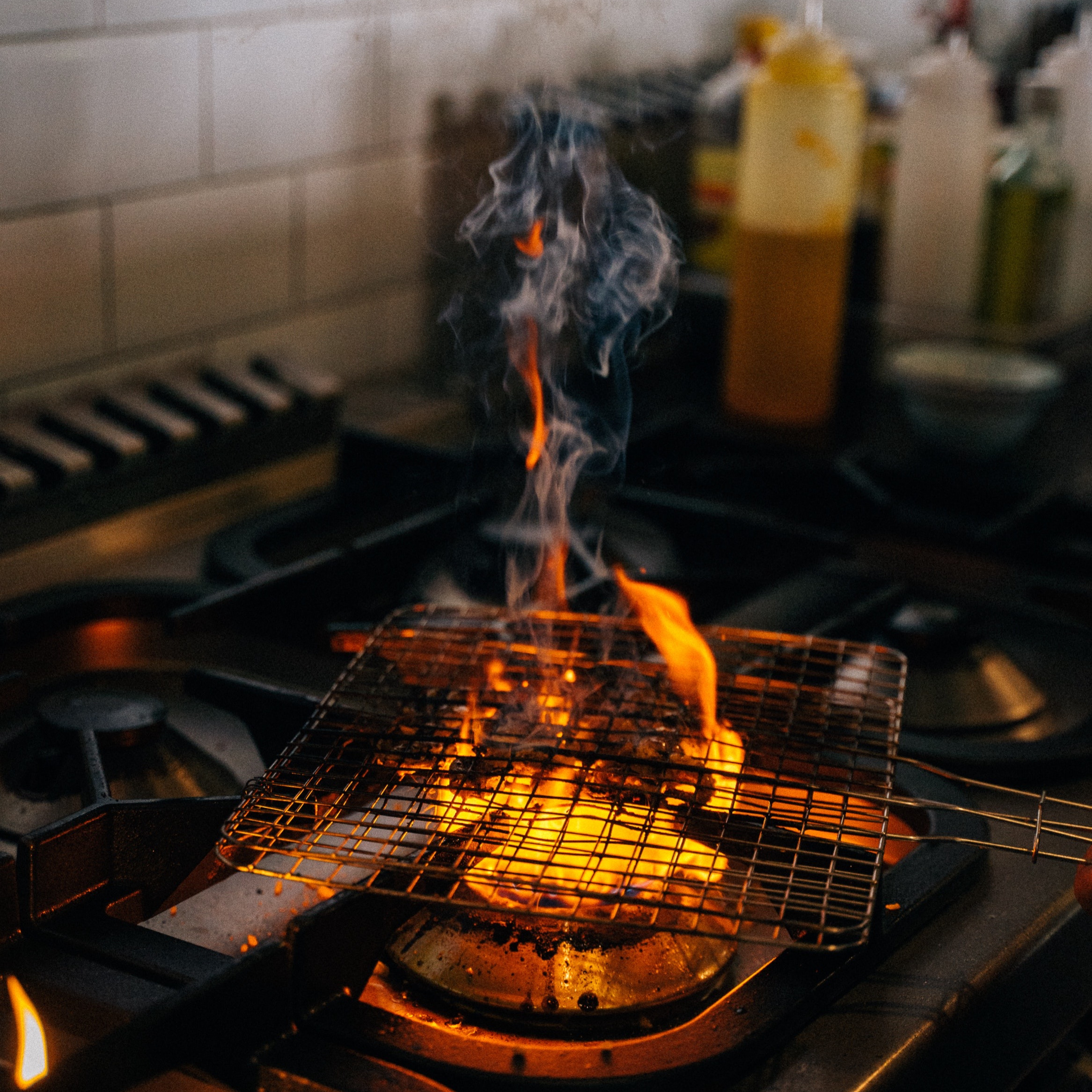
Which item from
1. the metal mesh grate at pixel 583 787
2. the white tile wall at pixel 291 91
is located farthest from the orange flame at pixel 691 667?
the white tile wall at pixel 291 91

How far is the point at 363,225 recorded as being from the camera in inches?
64.0

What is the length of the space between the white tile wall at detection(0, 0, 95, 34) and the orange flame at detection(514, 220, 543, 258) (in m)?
0.45

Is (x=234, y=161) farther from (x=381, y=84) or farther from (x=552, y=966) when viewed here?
(x=552, y=966)

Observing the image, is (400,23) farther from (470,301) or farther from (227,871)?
(227,871)

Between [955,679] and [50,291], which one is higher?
[50,291]

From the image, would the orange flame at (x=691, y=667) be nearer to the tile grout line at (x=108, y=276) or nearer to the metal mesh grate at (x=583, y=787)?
the metal mesh grate at (x=583, y=787)

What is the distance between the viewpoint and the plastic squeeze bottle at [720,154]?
1781mm

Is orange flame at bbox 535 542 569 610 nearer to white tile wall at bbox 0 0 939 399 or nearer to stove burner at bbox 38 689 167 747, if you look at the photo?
stove burner at bbox 38 689 167 747

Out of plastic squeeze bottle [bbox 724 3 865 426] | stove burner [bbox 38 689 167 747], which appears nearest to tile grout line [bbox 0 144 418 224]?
plastic squeeze bottle [bbox 724 3 865 426]

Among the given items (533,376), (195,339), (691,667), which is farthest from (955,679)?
(195,339)

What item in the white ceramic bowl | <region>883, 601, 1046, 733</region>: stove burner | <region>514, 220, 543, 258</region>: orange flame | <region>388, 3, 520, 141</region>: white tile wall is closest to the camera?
<region>883, 601, 1046, 733</region>: stove burner

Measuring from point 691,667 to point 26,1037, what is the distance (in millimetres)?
434

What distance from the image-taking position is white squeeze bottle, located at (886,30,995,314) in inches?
64.7

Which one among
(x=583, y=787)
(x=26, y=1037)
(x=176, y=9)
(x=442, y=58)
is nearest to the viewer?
(x=26, y=1037)
